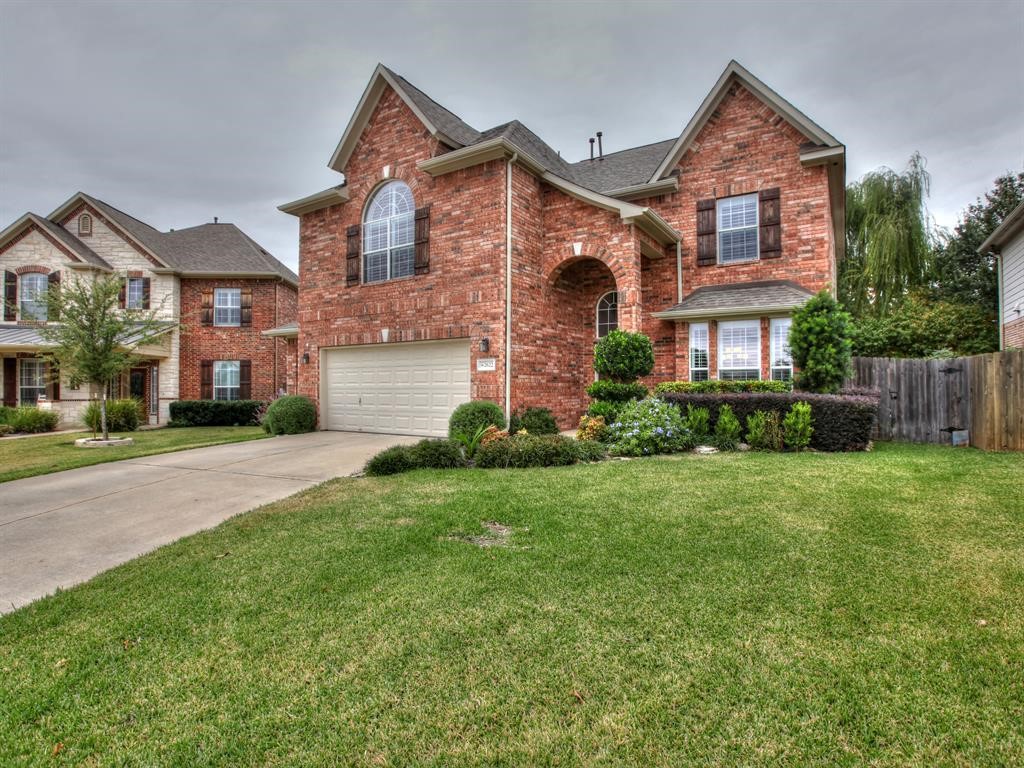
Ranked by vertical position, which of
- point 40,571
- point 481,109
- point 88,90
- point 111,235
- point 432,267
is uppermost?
point 481,109

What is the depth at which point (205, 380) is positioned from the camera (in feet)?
68.4

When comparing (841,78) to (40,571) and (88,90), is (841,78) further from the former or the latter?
(88,90)

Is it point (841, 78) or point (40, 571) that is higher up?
point (841, 78)

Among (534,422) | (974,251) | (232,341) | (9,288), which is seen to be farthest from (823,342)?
(9,288)

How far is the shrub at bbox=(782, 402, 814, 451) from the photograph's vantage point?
8.65 meters

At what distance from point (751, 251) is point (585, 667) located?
1283 centimetres

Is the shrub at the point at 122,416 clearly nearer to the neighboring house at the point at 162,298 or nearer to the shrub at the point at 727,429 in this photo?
the neighboring house at the point at 162,298

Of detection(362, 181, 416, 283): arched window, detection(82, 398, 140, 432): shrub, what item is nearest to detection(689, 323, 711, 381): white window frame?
detection(362, 181, 416, 283): arched window

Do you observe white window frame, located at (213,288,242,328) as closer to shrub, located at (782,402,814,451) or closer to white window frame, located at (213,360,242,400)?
white window frame, located at (213,360,242,400)

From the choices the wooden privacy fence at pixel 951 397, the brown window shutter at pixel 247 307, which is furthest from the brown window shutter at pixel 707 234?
the brown window shutter at pixel 247 307

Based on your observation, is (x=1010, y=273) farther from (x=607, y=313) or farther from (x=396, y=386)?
(x=396, y=386)

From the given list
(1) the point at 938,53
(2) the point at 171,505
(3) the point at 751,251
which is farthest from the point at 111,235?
(1) the point at 938,53

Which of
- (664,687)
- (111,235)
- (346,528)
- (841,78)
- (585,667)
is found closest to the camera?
(664,687)

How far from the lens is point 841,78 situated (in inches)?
536
